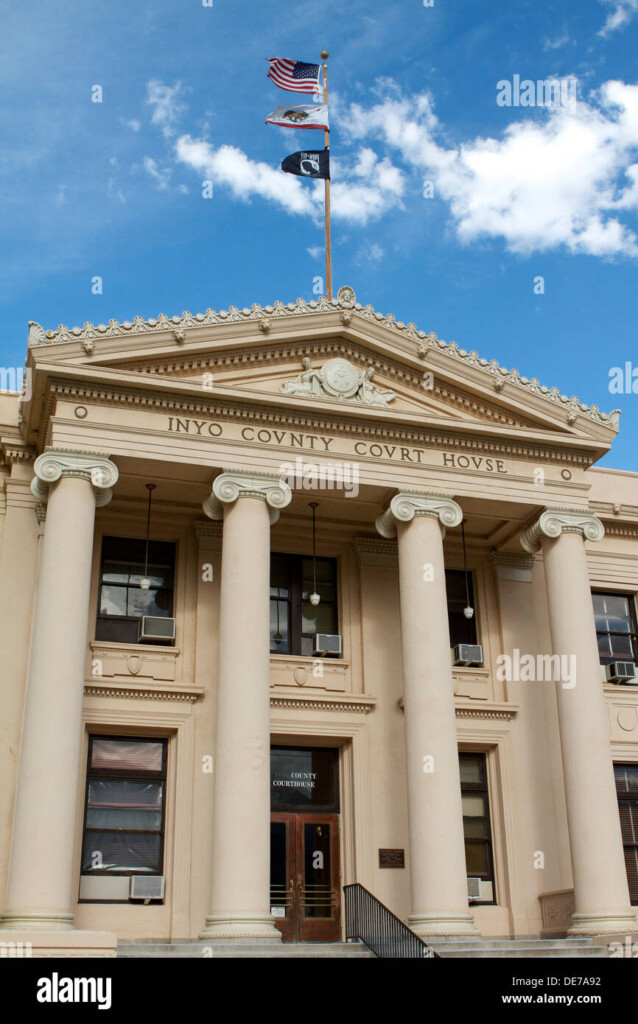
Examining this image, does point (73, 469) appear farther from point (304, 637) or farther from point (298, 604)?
point (304, 637)

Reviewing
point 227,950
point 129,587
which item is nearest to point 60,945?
point 227,950

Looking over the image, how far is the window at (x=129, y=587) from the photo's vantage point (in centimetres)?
1811

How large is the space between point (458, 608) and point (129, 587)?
6.29 meters

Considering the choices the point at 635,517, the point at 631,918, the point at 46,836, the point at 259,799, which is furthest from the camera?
the point at 635,517

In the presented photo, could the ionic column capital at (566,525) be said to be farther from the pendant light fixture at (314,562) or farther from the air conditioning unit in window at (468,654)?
the pendant light fixture at (314,562)

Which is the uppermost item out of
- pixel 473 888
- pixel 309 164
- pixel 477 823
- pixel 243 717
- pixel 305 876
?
pixel 309 164

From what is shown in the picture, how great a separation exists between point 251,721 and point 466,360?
757 cm

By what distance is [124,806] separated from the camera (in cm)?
1716

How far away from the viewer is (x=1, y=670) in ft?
54.4

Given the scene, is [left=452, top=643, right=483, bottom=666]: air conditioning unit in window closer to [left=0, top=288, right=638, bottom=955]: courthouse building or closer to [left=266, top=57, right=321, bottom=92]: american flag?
[left=0, top=288, right=638, bottom=955]: courthouse building

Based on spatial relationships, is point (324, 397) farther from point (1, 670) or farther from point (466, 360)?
point (1, 670)

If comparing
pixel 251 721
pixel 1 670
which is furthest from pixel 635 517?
pixel 1 670

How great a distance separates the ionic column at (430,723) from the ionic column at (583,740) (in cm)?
191

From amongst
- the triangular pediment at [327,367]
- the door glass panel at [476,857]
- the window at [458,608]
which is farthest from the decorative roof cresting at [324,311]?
the door glass panel at [476,857]
